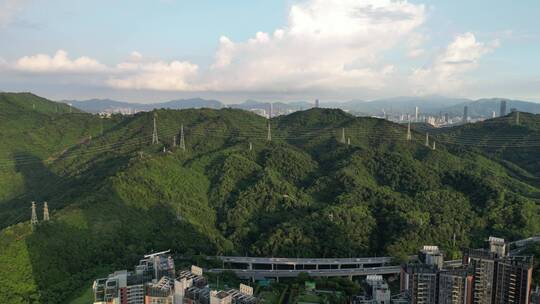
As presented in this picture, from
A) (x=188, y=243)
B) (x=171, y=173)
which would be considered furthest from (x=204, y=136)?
(x=188, y=243)

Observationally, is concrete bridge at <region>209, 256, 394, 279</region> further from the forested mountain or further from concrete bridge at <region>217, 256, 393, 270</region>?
the forested mountain

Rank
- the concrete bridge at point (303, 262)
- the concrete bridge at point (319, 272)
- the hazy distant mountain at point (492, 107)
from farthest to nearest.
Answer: the hazy distant mountain at point (492, 107)
the concrete bridge at point (303, 262)
the concrete bridge at point (319, 272)

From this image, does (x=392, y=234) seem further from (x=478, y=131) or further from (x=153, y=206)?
(x=478, y=131)

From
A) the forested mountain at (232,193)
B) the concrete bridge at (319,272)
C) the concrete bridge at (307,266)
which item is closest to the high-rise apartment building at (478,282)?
the concrete bridge at (319,272)

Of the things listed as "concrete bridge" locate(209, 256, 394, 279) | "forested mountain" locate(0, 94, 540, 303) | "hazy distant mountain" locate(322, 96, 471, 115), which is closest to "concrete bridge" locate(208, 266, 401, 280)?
"concrete bridge" locate(209, 256, 394, 279)

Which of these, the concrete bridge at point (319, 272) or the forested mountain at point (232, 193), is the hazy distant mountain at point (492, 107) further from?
the concrete bridge at point (319, 272)

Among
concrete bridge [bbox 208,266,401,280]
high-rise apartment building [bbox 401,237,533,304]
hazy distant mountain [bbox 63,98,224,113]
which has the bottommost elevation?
concrete bridge [bbox 208,266,401,280]

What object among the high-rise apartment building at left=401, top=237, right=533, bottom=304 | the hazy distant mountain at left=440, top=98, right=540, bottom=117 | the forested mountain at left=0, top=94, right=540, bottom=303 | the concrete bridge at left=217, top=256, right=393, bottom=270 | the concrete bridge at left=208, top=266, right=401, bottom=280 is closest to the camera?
the high-rise apartment building at left=401, top=237, right=533, bottom=304

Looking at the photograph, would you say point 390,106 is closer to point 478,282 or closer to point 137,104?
point 137,104

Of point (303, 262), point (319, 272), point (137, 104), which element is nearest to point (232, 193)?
point (303, 262)
